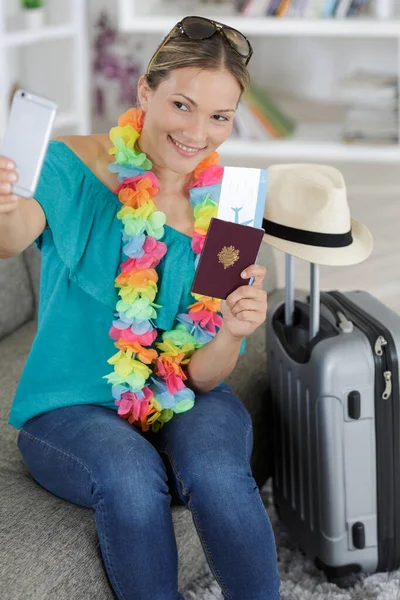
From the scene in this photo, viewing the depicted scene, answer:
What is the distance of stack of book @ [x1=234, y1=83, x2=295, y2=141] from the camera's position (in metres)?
3.76

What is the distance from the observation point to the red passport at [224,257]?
4.59 feet

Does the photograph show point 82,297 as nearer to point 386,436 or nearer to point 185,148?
point 185,148

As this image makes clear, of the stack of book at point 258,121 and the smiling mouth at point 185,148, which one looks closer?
the smiling mouth at point 185,148

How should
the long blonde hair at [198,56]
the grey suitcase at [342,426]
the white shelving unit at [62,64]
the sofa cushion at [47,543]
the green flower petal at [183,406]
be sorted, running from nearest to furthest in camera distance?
the sofa cushion at [47,543] → the long blonde hair at [198,56] → the green flower petal at [183,406] → the grey suitcase at [342,426] → the white shelving unit at [62,64]

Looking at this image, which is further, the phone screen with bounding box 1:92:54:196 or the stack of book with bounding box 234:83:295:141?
the stack of book with bounding box 234:83:295:141

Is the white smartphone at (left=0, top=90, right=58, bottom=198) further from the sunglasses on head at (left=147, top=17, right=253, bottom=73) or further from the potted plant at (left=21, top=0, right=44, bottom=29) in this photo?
the potted plant at (left=21, top=0, right=44, bottom=29)

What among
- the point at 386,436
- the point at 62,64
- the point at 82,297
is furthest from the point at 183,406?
the point at 62,64

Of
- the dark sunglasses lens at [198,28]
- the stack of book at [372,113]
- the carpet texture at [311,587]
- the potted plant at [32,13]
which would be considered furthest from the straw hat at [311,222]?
the potted plant at [32,13]

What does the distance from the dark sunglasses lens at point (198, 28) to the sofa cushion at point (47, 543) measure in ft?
2.54

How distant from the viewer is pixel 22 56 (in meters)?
A: 4.11

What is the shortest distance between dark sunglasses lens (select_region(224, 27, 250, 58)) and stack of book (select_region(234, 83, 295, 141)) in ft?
7.34

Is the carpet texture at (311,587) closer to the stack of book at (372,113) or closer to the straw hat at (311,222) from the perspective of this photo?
the straw hat at (311,222)

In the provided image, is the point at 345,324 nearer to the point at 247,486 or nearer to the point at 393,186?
the point at 247,486

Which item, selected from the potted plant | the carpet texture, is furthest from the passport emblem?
the potted plant
